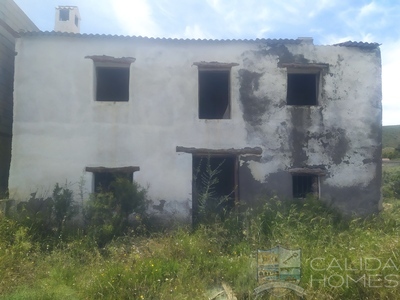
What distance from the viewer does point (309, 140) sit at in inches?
412

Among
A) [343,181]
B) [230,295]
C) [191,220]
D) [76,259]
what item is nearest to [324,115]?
[343,181]

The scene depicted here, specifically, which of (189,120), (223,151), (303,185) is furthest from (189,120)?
(303,185)

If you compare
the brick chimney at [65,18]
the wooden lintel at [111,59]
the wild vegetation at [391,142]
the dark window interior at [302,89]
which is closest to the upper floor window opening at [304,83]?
the dark window interior at [302,89]

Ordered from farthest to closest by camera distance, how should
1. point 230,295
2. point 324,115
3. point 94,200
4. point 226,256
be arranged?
point 324,115 → point 94,200 → point 226,256 → point 230,295

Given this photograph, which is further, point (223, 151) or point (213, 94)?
point (213, 94)

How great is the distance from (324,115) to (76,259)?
310 inches

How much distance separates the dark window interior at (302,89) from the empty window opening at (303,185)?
8.11 ft

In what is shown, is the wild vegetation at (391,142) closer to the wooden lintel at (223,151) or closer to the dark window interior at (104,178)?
the wooden lintel at (223,151)

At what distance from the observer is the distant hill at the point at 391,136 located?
37472 mm

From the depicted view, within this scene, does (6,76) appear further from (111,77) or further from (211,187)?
(211,187)

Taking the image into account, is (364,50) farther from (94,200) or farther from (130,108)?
(94,200)

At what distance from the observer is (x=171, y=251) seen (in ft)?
22.2

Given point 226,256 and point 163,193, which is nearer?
point 226,256

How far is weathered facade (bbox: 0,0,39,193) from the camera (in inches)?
422
